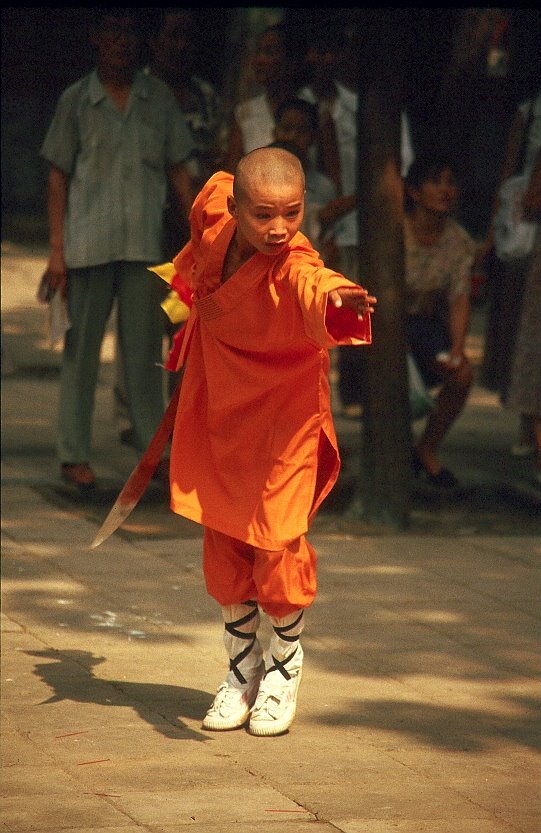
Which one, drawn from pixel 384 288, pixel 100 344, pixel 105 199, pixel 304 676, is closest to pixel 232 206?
pixel 304 676

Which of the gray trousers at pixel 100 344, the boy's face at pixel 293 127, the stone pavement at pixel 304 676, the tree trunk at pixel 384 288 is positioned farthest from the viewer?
the gray trousers at pixel 100 344

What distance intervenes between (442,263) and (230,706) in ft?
12.4

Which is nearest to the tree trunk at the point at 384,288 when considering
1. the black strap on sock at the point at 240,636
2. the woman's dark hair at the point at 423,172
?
the woman's dark hair at the point at 423,172

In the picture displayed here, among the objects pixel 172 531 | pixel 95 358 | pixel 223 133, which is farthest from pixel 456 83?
pixel 172 531

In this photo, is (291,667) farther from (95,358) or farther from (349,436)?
(349,436)

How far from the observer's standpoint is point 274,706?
14.7 feet

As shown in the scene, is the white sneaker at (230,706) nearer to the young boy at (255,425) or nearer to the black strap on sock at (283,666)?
the young boy at (255,425)

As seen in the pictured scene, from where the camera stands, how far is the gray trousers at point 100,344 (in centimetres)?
761

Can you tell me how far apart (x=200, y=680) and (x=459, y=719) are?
2.61 ft

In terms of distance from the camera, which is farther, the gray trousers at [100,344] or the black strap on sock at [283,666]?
the gray trousers at [100,344]

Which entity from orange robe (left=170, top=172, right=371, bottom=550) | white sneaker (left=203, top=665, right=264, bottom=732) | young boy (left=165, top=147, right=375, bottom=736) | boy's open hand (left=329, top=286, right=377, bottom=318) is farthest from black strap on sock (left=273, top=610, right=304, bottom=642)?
boy's open hand (left=329, top=286, right=377, bottom=318)

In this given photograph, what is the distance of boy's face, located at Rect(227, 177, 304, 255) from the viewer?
13.9 ft

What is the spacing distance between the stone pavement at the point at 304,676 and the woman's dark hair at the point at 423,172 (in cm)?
136

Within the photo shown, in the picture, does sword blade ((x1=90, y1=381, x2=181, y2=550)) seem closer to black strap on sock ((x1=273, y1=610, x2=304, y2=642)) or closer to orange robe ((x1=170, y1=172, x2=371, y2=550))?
orange robe ((x1=170, y1=172, x2=371, y2=550))
